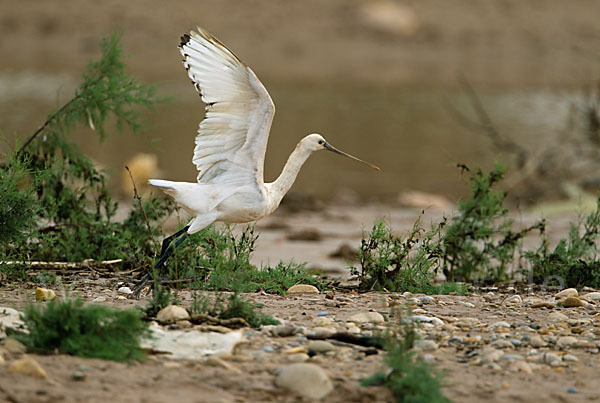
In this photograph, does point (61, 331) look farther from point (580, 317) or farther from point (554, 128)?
point (554, 128)

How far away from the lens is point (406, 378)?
166 inches

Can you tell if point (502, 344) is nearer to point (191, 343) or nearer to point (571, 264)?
point (191, 343)

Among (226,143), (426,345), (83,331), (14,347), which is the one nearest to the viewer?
(14,347)

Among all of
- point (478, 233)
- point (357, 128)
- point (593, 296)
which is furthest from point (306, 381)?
point (357, 128)

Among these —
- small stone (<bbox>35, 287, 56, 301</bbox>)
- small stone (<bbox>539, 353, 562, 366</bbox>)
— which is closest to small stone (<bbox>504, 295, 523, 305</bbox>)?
small stone (<bbox>539, 353, 562, 366</bbox>)

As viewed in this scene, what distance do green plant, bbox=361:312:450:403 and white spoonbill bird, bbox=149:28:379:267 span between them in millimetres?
2083

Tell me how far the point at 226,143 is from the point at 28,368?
104 inches

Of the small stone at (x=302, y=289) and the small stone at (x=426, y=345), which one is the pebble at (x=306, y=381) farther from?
the small stone at (x=302, y=289)

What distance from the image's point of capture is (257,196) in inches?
252

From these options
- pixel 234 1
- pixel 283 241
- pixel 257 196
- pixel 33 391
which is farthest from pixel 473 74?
pixel 33 391

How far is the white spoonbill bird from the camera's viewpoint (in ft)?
20.2

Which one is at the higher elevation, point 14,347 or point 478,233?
point 478,233

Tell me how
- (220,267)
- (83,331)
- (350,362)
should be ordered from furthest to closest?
1. (220,267)
2. (350,362)
3. (83,331)

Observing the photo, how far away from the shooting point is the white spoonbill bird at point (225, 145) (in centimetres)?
616
